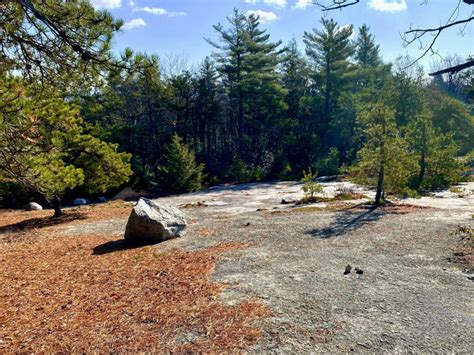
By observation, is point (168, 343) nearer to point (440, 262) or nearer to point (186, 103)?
point (440, 262)

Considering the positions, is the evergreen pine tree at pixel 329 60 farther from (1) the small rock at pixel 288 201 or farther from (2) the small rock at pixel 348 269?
(2) the small rock at pixel 348 269

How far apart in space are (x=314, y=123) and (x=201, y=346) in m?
28.6

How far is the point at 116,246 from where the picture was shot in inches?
320

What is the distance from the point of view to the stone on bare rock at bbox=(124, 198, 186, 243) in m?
8.23

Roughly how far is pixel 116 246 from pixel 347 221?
6279mm

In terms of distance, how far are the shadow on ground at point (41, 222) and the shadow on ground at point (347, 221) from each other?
842 centimetres

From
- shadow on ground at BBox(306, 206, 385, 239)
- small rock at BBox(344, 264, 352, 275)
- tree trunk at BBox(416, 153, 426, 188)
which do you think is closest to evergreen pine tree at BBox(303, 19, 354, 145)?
tree trunk at BBox(416, 153, 426, 188)

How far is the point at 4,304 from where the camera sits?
191 inches

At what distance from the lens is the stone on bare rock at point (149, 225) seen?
823 centimetres

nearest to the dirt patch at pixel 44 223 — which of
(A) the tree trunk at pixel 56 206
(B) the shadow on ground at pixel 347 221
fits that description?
(A) the tree trunk at pixel 56 206

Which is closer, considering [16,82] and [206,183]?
[16,82]

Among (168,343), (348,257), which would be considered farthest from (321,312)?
(348,257)

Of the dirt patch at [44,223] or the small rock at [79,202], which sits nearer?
the dirt patch at [44,223]

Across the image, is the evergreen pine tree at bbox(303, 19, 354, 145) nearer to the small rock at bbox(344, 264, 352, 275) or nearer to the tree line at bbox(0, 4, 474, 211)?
the tree line at bbox(0, 4, 474, 211)
